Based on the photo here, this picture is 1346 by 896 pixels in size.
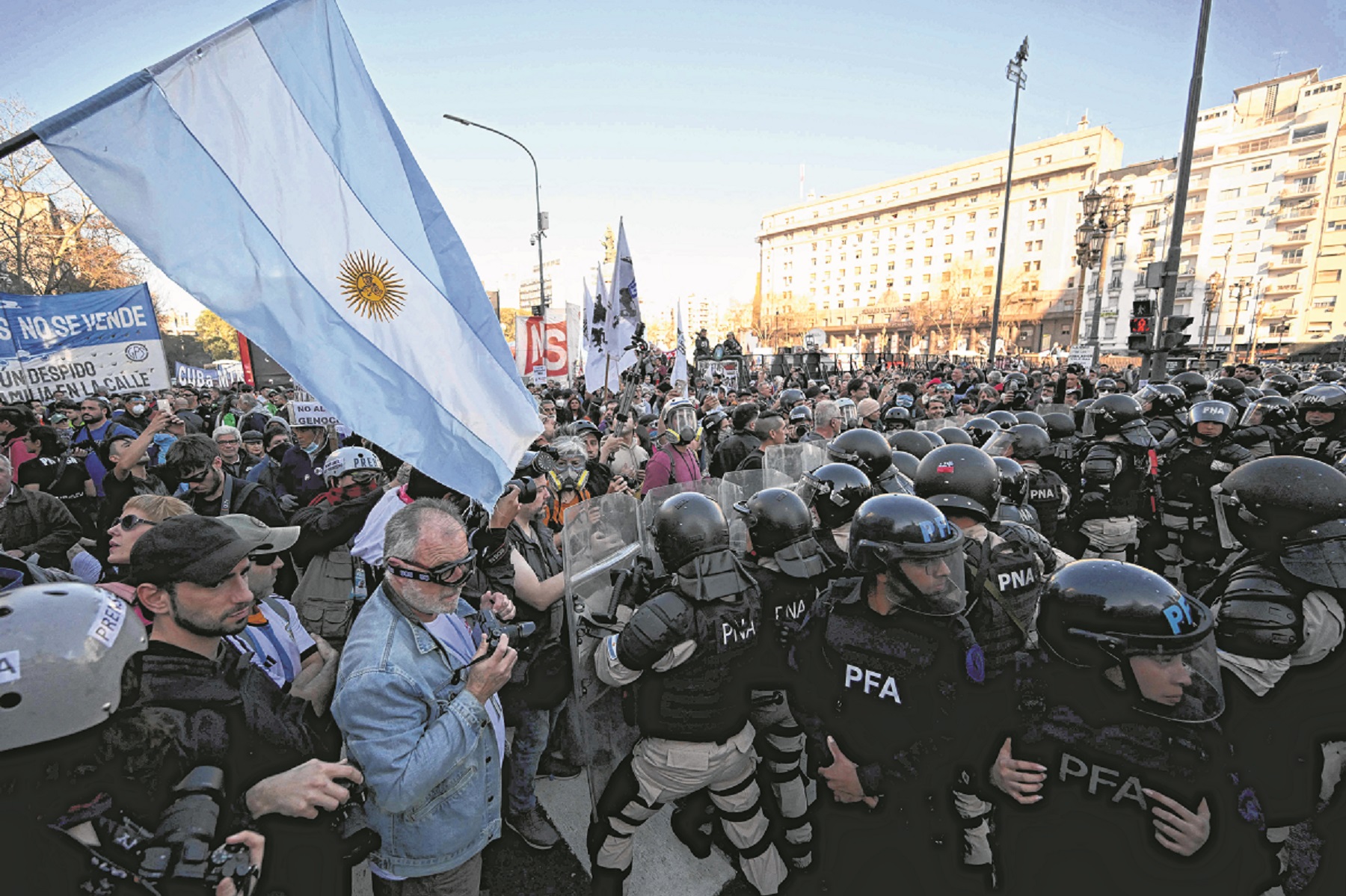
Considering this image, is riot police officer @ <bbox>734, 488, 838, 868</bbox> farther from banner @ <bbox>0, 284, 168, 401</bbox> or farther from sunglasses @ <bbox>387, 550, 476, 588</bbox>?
banner @ <bbox>0, 284, 168, 401</bbox>

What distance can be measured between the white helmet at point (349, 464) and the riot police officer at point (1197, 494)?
7264 mm

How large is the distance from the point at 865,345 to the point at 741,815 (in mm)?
92889

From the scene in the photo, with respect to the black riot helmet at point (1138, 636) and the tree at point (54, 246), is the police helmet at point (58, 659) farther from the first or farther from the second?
the tree at point (54, 246)

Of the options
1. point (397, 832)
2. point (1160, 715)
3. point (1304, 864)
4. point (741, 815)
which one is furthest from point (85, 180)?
point (1304, 864)

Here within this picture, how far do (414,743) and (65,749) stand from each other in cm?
82

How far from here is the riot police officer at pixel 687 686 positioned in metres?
2.36

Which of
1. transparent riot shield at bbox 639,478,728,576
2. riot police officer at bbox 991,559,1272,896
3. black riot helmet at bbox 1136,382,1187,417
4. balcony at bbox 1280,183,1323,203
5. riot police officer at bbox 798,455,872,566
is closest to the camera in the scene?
riot police officer at bbox 991,559,1272,896

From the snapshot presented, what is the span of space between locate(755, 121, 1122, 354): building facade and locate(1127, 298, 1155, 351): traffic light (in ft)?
186

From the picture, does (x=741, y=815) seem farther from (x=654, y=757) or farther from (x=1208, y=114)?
(x=1208, y=114)

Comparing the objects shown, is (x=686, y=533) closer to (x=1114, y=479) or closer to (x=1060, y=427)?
(x=1114, y=479)

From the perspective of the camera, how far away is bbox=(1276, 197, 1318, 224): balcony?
184ft

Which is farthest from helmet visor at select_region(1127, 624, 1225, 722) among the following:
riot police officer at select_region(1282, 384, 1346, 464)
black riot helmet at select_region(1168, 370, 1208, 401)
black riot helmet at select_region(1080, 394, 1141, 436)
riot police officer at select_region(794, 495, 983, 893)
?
black riot helmet at select_region(1168, 370, 1208, 401)

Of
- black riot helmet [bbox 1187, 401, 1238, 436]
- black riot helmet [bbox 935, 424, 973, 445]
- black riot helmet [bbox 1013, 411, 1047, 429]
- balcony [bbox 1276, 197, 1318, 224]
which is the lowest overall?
black riot helmet [bbox 935, 424, 973, 445]

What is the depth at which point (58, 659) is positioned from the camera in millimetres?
1194
